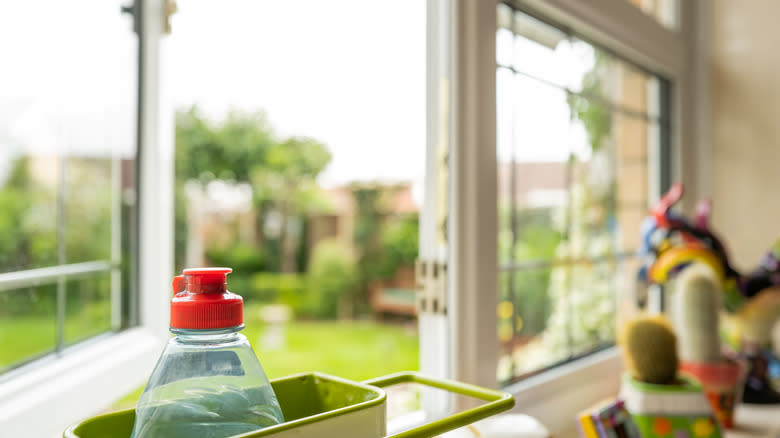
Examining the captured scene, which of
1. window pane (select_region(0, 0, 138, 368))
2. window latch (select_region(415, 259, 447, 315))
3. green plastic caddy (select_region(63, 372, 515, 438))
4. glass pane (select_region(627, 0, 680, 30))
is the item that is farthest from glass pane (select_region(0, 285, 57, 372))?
glass pane (select_region(627, 0, 680, 30))

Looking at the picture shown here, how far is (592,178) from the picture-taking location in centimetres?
143

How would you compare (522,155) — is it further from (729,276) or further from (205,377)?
(205,377)

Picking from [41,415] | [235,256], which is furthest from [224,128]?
[41,415]

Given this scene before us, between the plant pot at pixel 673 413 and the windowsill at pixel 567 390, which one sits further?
the windowsill at pixel 567 390

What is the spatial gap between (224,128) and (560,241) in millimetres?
9770

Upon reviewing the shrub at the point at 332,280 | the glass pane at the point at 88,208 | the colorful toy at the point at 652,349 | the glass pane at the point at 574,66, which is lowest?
the shrub at the point at 332,280

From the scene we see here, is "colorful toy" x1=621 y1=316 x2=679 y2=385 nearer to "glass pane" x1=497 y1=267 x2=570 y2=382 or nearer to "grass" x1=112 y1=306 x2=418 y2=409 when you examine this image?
"glass pane" x1=497 y1=267 x2=570 y2=382

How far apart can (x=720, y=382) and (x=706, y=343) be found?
0.07 metres

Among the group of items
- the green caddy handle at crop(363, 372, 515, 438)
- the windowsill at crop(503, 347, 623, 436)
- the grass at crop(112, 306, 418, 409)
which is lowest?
the grass at crop(112, 306, 418, 409)

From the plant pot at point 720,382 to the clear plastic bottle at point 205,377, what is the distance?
920 mm

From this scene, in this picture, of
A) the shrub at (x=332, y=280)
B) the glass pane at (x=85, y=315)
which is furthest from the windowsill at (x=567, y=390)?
the shrub at (x=332, y=280)

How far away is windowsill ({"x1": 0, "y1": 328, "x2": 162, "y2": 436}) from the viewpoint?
51cm

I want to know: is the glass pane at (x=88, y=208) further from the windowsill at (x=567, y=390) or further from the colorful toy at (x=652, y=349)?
the colorful toy at (x=652, y=349)

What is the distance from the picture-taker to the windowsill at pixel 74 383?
51 cm
